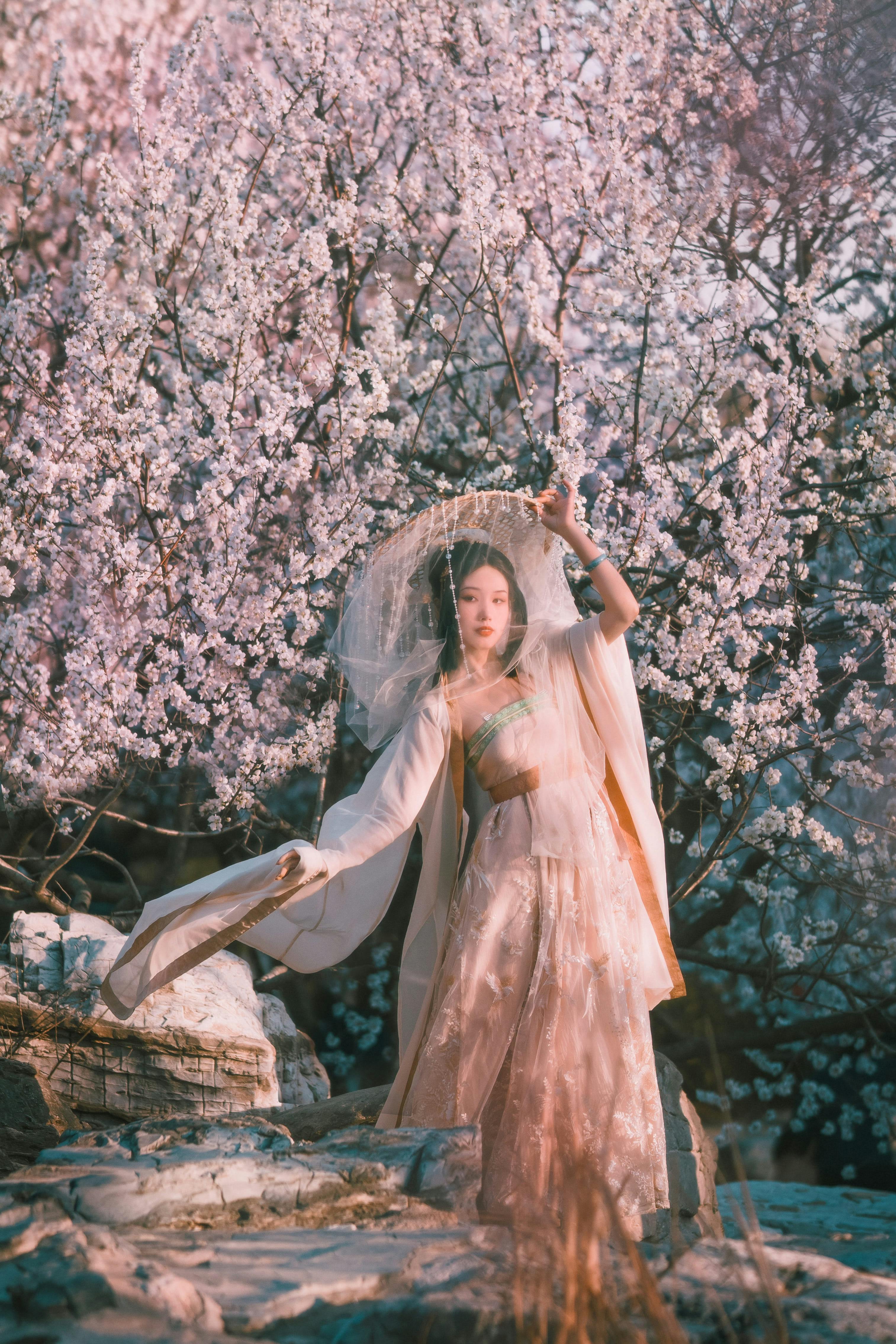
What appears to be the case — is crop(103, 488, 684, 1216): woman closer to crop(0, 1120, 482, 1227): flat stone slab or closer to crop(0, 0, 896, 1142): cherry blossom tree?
crop(0, 1120, 482, 1227): flat stone slab

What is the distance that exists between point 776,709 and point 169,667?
2426mm

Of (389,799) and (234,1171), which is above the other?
(389,799)

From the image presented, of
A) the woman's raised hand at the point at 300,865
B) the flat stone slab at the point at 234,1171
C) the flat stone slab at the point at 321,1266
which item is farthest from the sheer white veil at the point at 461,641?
the flat stone slab at the point at 321,1266

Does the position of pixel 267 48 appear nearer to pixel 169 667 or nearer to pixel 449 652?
pixel 169 667

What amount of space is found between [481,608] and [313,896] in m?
0.98

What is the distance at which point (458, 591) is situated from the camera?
3.16 meters

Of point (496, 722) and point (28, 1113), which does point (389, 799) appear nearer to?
point (496, 722)

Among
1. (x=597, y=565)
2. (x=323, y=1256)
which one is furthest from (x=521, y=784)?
(x=323, y=1256)

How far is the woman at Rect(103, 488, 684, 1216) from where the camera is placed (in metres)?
2.68

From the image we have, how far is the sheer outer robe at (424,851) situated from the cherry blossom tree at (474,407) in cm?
111

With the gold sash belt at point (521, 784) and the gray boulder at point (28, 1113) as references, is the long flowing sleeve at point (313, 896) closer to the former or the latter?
the gold sash belt at point (521, 784)

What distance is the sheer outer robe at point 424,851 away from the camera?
2.85 m

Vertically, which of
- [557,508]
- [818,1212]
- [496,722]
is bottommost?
[818,1212]

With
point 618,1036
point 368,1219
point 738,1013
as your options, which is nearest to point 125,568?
point 618,1036
